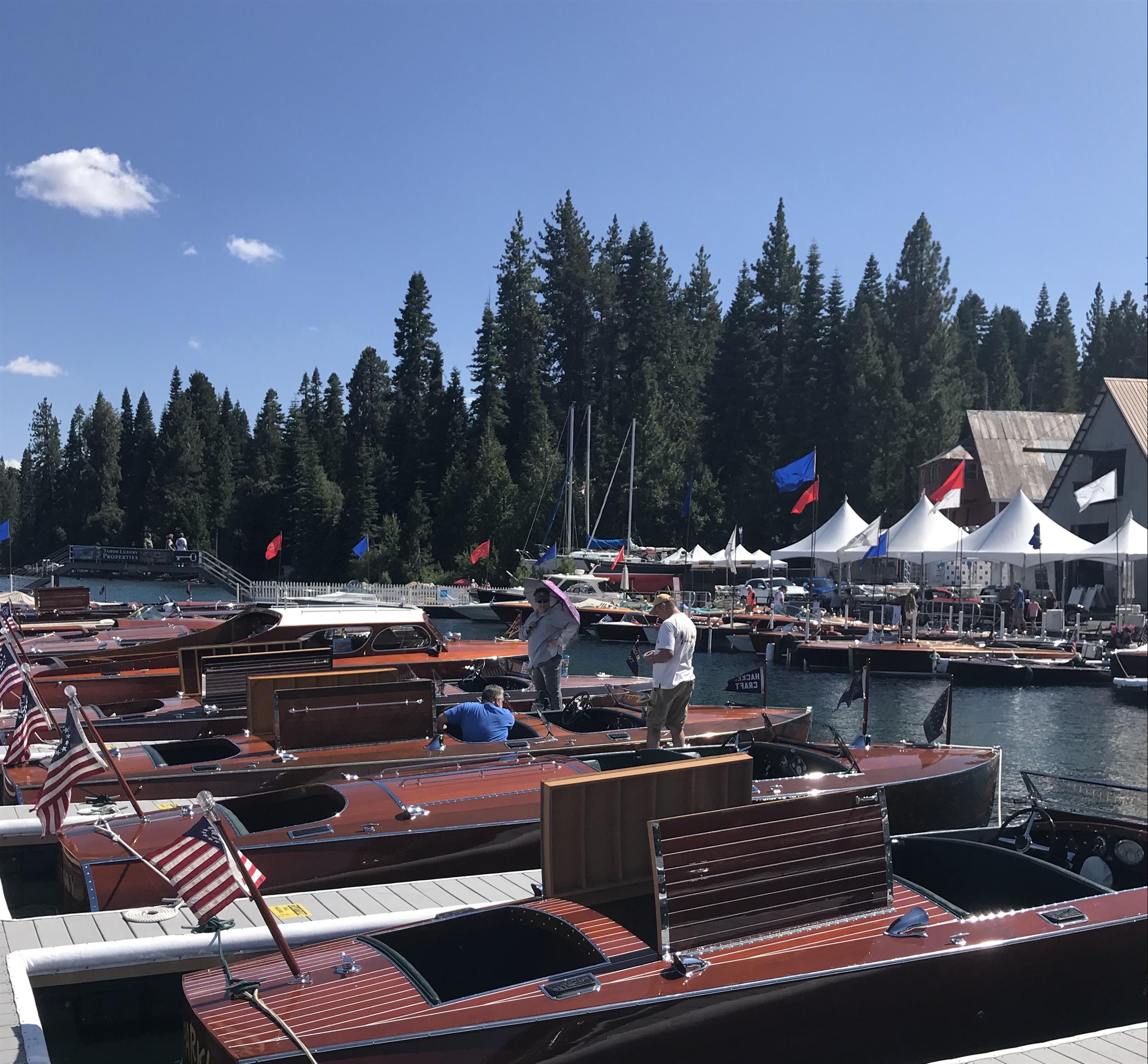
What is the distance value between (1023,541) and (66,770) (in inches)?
1244

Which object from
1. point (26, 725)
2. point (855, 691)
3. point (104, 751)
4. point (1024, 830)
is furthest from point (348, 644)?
point (1024, 830)

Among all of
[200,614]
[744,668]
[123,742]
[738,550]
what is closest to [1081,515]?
[738,550]

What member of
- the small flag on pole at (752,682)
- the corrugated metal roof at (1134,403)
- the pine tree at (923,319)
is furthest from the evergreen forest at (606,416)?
the small flag on pole at (752,682)

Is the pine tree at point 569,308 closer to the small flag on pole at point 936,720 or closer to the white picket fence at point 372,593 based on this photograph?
the white picket fence at point 372,593

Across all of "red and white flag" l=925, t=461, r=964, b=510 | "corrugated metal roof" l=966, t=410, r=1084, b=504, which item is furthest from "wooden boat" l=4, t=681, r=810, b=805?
"corrugated metal roof" l=966, t=410, r=1084, b=504

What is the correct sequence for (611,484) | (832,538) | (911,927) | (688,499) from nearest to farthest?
1. (911,927)
2. (832,538)
3. (688,499)
4. (611,484)

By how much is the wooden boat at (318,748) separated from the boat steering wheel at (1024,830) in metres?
3.27

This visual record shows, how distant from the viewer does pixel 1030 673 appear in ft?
94.8

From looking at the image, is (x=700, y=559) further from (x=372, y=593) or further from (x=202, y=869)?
→ (x=202, y=869)

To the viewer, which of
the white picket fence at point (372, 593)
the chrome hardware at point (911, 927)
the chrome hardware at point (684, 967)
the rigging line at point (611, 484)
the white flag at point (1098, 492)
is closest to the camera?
the chrome hardware at point (684, 967)

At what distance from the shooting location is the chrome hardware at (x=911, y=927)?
19.1 feet

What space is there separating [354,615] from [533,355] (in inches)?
2444

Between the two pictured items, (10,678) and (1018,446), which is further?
(1018,446)

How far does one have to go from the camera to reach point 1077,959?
623 centimetres
